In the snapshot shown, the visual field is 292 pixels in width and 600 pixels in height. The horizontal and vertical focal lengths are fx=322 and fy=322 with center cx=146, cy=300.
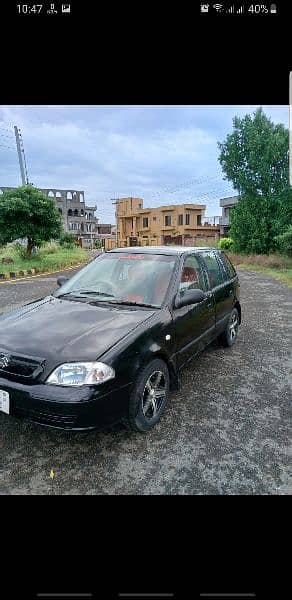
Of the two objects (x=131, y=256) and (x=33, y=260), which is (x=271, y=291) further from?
(x=33, y=260)

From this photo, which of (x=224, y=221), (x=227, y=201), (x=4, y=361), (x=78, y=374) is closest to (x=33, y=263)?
(x=4, y=361)

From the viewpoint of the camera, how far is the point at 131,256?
3707mm

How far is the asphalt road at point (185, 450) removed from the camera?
6.99ft

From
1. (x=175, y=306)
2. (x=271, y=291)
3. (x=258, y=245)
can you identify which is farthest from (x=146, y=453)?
(x=258, y=245)

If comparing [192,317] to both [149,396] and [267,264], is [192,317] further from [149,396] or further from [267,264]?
[267,264]

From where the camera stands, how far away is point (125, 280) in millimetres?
3395

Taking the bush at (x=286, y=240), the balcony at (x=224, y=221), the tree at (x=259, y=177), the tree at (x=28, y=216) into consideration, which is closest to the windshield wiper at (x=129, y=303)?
the tree at (x=28, y=216)

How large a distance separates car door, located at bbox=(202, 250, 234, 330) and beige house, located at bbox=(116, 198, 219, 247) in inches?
1285

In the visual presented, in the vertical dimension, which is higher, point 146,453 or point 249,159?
point 249,159

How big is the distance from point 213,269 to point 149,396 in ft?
7.10

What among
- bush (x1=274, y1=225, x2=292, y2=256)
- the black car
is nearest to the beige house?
bush (x1=274, y1=225, x2=292, y2=256)

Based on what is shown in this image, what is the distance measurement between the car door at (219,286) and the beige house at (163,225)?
32628 millimetres

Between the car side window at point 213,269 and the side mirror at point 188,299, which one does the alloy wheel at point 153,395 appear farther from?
the car side window at point 213,269
